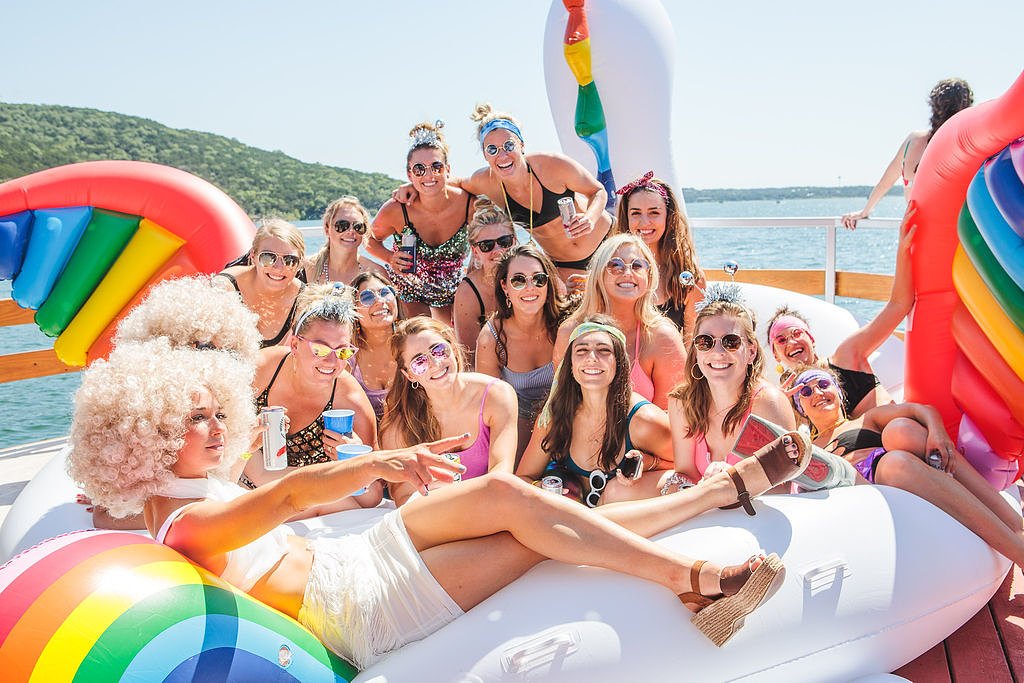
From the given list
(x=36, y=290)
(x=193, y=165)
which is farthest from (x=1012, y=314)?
(x=193, y=165)

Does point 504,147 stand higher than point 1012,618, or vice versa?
point 504,147

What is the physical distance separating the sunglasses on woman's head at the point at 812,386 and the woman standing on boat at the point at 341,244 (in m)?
2.15

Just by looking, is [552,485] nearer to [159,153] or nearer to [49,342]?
[49,342]

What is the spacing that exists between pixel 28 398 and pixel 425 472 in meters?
11.9

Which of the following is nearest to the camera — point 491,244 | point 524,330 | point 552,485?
point 552,485

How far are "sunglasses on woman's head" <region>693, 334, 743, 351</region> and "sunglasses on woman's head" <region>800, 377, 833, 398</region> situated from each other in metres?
0.46

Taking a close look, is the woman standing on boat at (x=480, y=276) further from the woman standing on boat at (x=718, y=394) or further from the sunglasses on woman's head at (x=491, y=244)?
the woman standing on boat at (x=718, y=394)

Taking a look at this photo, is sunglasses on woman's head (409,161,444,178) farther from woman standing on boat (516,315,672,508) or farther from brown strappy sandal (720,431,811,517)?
brown strappy sandal (720,431,811,517)

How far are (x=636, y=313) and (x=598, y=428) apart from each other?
0.71 m

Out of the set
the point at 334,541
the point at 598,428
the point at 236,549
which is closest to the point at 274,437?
the point at 334,541

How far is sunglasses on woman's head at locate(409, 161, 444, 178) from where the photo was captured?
3.94 metres

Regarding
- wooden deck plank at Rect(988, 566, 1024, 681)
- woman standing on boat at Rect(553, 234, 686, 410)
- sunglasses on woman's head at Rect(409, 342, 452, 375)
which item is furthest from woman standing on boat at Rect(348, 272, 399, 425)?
wooden deck plank at Rect(988, 566, 1024, 681)

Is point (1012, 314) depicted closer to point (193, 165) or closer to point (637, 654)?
point (637, 654)

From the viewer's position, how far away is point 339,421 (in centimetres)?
260
